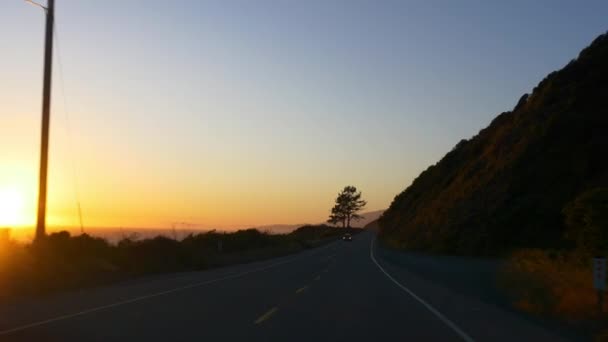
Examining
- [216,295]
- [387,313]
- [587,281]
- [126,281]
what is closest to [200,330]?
[387,313]

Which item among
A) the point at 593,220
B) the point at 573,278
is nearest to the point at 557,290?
the point at 573,278

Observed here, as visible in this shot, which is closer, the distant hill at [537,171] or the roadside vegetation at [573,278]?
the roadside vegetation at [573,278]

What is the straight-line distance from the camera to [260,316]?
14.2 m

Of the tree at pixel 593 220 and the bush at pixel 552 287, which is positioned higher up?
the tree at pixel 593 220

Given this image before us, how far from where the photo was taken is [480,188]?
52.5 meters

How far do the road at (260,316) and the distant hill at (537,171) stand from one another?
890 inches

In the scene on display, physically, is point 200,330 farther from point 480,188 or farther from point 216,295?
point 480,188

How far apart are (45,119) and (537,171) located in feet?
112

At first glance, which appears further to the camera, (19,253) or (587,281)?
(19,253)

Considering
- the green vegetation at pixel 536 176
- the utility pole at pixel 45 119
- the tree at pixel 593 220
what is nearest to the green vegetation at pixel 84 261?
the utility pole at pixel 45 119

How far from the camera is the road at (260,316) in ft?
37.9

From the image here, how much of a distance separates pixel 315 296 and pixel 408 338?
8.19 meters

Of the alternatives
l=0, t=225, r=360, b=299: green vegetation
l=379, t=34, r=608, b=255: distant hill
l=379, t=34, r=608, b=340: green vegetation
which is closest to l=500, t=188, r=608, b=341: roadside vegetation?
l=379, t=34, r=608, b=340: green vegetation

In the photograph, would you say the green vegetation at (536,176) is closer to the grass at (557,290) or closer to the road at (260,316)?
the grass at (557,290)
